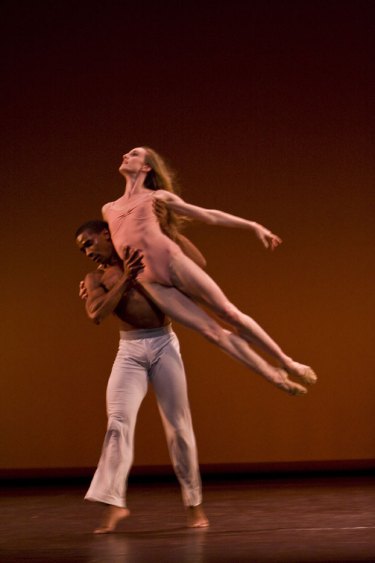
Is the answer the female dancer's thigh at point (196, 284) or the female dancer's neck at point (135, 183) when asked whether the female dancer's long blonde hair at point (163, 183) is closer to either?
the female dancer's neck at point (135, 183)

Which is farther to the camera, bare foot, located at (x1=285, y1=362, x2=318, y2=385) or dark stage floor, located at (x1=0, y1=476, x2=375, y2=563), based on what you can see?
bare foot, located at (x1=285, y1=362, x2=318, y2=385)

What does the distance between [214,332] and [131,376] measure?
45 centimetres

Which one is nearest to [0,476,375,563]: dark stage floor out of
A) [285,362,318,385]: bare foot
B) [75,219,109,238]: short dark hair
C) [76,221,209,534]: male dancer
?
[76,221,209,534]: male dancer

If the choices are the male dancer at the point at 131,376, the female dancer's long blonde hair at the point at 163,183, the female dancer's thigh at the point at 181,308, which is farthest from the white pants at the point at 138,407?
the female dancer's long blonde hair at the point at 163,183

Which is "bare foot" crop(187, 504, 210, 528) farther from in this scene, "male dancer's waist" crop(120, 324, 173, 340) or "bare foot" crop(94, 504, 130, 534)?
"male dancer's waist" crop(120, 324, 173, 340)

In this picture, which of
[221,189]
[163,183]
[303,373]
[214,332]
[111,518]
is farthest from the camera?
[221,189]

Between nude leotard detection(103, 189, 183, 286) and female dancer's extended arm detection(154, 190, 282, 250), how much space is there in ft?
0.29

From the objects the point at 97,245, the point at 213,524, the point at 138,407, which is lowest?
the point at 213,524

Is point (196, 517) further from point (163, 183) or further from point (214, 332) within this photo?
point (163, 183)

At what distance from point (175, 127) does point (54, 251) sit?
3.57 ft

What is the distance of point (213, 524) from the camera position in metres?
4.72

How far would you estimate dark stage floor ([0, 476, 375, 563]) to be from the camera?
3953mm

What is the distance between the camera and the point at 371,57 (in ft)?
21.4

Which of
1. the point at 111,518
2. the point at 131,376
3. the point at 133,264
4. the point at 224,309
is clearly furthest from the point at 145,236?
the point at 111,518
